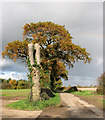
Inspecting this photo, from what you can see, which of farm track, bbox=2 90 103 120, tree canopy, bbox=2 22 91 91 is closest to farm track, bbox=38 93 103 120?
farm track, bbox=2 90 103 120

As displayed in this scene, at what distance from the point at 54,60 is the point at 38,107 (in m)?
15.8

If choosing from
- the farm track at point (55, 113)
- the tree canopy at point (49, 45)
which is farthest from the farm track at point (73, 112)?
the tree canopy at point (49, 45)

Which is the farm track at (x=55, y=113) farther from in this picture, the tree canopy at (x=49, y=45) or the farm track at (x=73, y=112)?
the tree canopy at (x=49, y=45)

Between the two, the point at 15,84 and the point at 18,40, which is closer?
the point at 18,40

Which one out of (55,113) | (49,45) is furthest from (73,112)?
(49,45)

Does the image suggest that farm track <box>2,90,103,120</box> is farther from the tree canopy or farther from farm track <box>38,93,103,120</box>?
the tree canopy

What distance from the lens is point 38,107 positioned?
33.0 ft

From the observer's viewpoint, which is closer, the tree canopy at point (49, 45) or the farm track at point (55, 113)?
the farm track at point (55, 113)

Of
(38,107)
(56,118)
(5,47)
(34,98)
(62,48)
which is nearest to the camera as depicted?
(56,118)

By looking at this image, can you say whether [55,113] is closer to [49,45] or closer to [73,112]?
[73,112]

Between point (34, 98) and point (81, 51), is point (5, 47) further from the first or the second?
point (34, 98)

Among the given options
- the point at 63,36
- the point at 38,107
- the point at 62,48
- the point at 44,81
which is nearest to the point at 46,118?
the point at 38,107

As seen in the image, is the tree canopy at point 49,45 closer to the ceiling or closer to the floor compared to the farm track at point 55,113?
closer to the ceiling

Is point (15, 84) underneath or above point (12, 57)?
underneath
